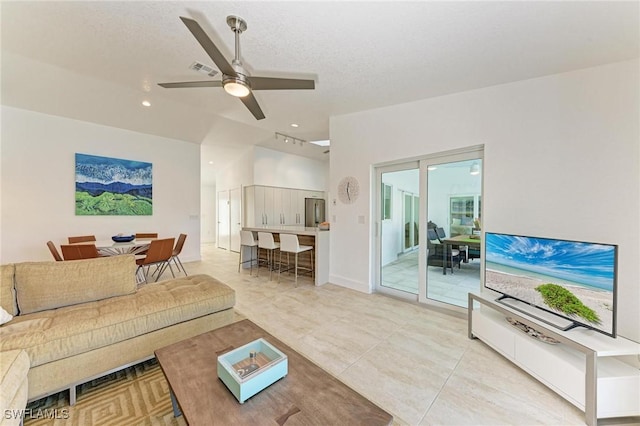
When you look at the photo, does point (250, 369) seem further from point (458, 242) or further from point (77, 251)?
point (77, 251)

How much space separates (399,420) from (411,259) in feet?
8.43

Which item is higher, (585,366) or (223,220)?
(223,220)

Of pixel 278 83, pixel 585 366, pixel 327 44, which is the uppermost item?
pixel 327 44

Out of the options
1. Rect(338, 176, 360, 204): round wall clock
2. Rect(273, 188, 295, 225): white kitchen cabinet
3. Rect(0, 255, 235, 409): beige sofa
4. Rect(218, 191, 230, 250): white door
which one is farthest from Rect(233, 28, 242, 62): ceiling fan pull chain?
Rect(218, 191, 230, 250): white door

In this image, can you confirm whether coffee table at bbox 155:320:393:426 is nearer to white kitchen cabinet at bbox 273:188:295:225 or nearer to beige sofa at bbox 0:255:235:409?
beige sofa at bbox 0:255:235:409

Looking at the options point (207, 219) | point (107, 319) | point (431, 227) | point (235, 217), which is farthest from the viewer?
point (207, 219)

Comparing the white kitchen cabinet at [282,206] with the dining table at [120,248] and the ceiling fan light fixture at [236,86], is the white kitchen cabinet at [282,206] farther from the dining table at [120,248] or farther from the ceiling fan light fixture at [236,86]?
the ceiling fan light fixture at [236,86]

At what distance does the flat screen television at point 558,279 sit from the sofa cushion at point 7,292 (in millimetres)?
4164

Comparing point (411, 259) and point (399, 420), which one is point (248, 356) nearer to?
point (399, 420)

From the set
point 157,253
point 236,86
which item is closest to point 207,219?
point 157,253

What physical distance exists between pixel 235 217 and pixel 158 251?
3.94 metres

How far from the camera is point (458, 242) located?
342 centimetres

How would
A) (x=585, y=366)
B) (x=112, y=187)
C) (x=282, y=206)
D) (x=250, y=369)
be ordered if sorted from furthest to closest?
(x=282, y=206)
(x=112, y=187)
(x=585, y=366)
(x=250, y=369)

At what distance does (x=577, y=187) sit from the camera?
2432 millimetres
